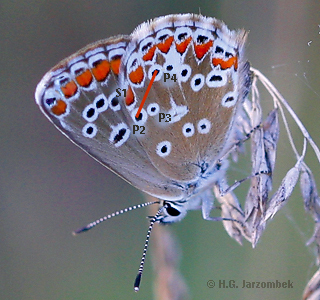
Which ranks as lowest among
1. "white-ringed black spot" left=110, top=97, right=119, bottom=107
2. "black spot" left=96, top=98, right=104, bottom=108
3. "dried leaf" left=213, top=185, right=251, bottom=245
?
"dried leaf" left=213, top=185, right=251, bottom=245

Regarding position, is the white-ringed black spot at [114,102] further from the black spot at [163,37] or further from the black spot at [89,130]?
the black spot at [163,37]

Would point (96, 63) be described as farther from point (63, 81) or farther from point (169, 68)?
point (169, 68)

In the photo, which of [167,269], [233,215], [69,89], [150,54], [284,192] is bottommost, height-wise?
[167,269]

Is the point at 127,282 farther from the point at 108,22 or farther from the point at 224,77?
the point at 108,22

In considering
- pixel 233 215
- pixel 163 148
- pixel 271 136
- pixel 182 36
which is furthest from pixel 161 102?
pixel 233 215

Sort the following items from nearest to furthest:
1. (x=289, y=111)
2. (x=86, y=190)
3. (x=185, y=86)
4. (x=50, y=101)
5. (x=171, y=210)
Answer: (x=289, y=111) → (x=50, y=101) → (x=185, y=86) → (x=171, y=210) → (x=86, y=190)

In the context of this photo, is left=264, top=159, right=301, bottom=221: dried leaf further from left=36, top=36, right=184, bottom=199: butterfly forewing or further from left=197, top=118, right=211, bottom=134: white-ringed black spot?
left=36, top=36, right=184, bottom=199: butterfly forewing

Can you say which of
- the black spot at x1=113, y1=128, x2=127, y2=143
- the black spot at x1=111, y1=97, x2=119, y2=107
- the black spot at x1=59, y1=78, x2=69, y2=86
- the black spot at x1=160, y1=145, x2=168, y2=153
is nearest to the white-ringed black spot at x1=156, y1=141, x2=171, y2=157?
the black spot at x1=160, y1=145, x2=168, y2=153
